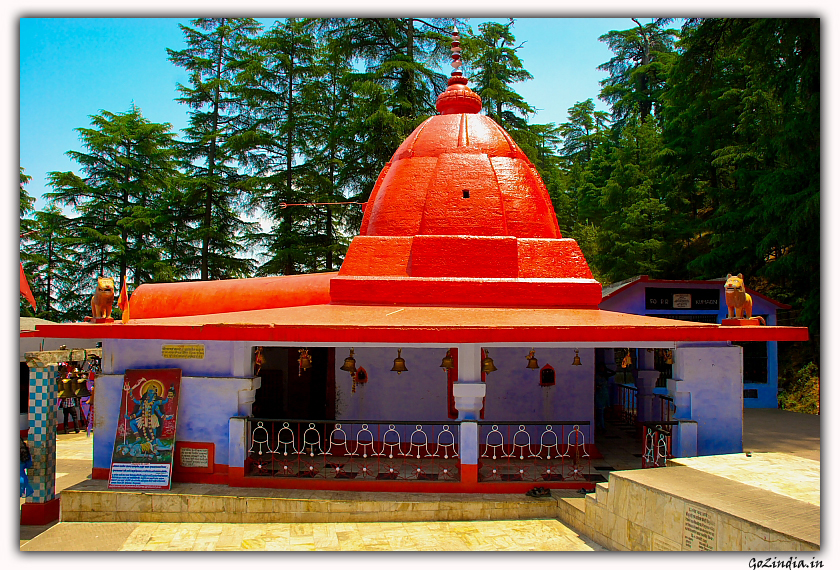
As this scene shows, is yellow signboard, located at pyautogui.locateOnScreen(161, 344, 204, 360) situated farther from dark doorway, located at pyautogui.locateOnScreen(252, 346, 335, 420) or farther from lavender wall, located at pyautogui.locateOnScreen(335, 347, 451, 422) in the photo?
lavender wall, located at pyautogui.locateOnScreen(335, 347, 451, 422)

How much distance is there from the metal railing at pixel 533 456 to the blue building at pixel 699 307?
6.36 m

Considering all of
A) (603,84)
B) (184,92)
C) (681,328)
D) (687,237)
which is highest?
(603,84)

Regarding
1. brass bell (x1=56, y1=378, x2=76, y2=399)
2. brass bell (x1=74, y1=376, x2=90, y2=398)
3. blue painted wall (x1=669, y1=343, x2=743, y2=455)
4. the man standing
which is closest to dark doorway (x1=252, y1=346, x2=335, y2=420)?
brass bell (x1=74, y1=376, x2=90, y2=398)

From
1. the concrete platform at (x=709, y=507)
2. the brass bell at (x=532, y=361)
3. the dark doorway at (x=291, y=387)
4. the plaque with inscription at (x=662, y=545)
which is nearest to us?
the concrete platform at (x=709, y=507)

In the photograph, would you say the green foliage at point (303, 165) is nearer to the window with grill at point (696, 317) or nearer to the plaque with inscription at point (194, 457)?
the window with grill at point (696, 317)

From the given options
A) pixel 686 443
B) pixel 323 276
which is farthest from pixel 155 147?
pixel 686 443

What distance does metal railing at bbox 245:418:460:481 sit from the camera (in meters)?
7.35

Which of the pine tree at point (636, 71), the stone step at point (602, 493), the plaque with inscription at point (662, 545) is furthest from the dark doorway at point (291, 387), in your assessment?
the pine tree at point (636, 71)

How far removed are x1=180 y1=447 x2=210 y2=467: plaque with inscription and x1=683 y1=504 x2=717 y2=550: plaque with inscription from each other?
18.2 ft

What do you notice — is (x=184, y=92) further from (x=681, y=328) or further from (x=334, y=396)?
(x=681, y=328)

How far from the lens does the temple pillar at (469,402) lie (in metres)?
7.16

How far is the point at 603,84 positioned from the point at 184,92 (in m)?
22.3

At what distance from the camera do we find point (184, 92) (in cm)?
2250

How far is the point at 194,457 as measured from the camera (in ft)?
24.4
